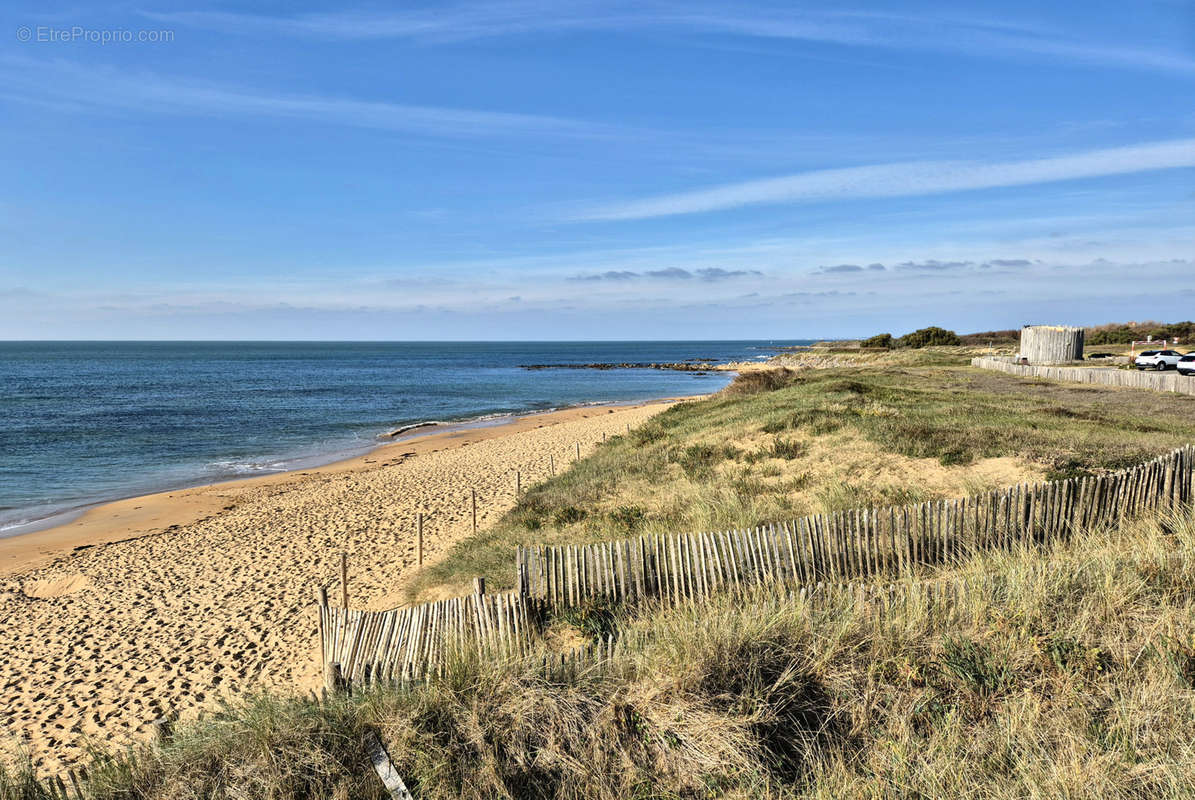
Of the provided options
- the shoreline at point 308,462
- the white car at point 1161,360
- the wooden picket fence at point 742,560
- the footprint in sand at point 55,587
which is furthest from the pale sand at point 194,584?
the white car at point 1161,360

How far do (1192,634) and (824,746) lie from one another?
310 cm

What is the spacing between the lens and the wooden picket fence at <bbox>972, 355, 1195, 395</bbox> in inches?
969

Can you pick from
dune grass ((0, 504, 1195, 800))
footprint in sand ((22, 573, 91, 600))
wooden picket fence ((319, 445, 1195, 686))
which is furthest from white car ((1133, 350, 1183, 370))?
footprint in sand ((22, 573, 91, 600))

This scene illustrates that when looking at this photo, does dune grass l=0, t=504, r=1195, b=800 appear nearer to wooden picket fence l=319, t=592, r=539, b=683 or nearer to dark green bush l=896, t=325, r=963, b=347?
wooden picket fence l=319, t=592, r=539, b=683

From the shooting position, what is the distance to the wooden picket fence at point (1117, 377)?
24.6m

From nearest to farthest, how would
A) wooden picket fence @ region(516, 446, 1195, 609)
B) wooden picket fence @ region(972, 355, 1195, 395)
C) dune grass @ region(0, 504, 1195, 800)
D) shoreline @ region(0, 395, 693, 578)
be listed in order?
dune grass @ region(0, 504, 1195, 800), wooden picket fence @ region(516, 446, 1195, 609), shoreline @ region(0, 395, 693, 578), wooden picket fence @ region(972, 355, 1195, 395)

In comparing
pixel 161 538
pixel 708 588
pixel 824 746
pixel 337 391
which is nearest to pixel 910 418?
pixel 708 588

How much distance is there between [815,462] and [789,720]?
9677 mm

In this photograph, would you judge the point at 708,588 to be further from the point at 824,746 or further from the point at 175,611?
the point at 175,611

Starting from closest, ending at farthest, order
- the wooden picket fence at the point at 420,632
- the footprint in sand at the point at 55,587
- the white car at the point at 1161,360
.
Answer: the wooden picket fence at the point at 420,632
the footprint in sand at the point at 55,587
the white car at the point at 1161,360

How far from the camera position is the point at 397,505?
19.6 metres

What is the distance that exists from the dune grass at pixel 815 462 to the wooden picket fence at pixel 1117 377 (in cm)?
395

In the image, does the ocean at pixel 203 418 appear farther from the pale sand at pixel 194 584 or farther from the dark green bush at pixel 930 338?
the dark green bush at pixel 930 338

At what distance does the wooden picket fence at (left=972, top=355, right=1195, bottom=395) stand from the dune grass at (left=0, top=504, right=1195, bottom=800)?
24.4m
